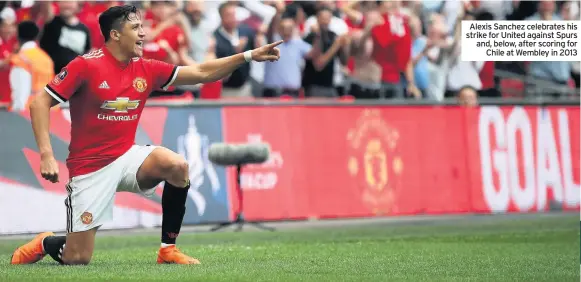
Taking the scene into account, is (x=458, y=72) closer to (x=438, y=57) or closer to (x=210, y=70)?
(x=438, y=57)

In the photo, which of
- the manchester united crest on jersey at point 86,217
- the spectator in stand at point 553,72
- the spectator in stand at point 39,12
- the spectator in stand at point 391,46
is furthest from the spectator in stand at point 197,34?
the manchester united crest on jersey at point 86,217

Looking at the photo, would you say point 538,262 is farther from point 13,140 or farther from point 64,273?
point 13,140

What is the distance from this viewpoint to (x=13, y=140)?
16.2 m

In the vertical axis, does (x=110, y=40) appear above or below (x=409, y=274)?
above

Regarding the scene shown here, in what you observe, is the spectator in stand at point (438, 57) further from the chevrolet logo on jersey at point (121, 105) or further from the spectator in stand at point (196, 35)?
the chevrolet logo on jersey at point (121, 105)

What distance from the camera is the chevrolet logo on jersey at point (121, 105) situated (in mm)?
10773

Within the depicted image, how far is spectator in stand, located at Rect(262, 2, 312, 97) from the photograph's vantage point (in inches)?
769

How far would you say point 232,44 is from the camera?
1930cm

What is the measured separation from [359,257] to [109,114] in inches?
112

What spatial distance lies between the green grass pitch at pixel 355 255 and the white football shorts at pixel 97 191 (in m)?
0.41

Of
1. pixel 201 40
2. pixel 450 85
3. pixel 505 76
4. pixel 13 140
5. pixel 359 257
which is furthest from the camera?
Answer: pixel 505 76

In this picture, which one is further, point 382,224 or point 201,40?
point 201,40

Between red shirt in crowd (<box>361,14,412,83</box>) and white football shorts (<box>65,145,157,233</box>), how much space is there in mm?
9478

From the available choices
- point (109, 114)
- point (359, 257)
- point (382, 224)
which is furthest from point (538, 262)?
point (382, 224)
